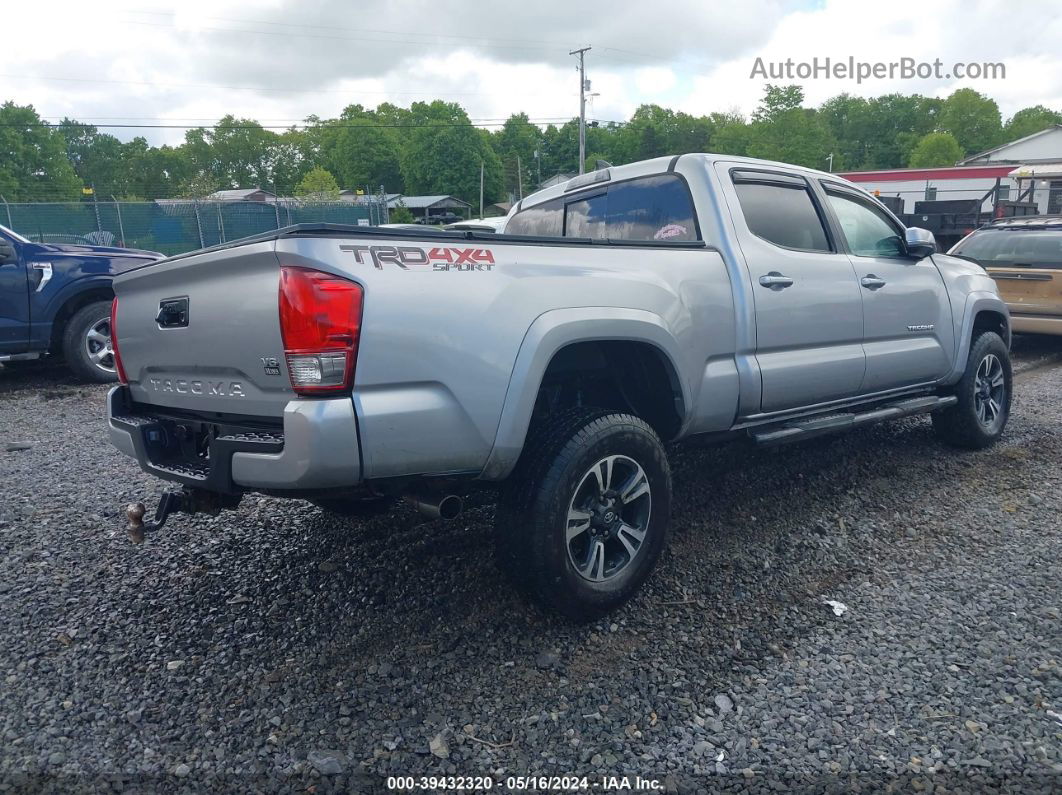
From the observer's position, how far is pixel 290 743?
92.7 inches

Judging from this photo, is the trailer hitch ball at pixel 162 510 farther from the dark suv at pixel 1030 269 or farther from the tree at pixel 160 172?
the tree at pixel 160 172

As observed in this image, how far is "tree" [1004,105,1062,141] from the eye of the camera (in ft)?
313

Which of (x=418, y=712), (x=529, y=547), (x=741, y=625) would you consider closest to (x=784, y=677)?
(x=741, y=625)

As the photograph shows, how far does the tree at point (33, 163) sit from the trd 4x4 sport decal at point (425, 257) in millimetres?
86579

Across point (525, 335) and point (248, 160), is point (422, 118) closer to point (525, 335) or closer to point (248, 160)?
point (248, 160)

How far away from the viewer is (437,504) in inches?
103

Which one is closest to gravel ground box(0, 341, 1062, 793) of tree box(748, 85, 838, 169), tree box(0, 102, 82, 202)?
tree box(748, 85, 838, 169)

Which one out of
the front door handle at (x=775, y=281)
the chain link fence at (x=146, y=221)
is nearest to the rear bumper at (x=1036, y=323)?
the front door handle at (x=775, y=281)

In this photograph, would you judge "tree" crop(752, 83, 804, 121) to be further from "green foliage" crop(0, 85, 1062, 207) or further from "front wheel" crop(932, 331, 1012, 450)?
"front wheel" crop(932, 331, 1012, 450)

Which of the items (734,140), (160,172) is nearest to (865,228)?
(734,140)

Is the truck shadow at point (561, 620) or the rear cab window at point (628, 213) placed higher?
the rear cab window at point (628, 213)

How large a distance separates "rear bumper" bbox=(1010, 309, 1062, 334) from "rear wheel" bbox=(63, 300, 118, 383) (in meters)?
9.77

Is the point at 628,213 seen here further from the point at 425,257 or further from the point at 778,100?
the point at 778,100

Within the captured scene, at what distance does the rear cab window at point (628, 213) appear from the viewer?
382 centimetres
